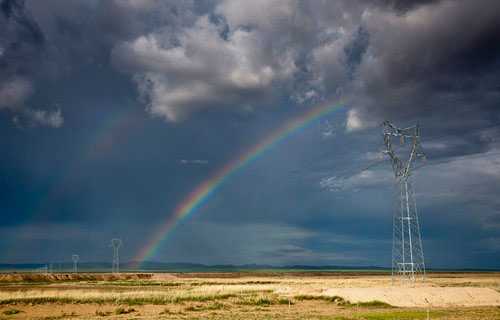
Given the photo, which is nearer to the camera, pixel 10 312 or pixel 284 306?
pixel 10 312

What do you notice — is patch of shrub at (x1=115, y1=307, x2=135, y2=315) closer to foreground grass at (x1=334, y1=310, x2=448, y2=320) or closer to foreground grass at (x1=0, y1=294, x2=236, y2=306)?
foreground grass at (x1=0, y1=294, x2=236, y2=306)

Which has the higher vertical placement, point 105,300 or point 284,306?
point 105,300

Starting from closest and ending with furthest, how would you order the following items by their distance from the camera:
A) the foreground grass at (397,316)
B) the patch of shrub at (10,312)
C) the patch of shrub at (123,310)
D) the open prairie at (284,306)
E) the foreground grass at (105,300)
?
the foreground grass at (397,316), the open prairie at (284,306), the patch of shrub at (10,312), the patch of shrub at (123,310), the foreground grass at (105,300)

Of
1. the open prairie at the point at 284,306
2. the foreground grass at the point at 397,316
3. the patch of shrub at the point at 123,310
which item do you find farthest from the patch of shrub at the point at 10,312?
the foreground grass at the point at 397,316

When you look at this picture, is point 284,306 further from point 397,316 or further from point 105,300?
point 105,300

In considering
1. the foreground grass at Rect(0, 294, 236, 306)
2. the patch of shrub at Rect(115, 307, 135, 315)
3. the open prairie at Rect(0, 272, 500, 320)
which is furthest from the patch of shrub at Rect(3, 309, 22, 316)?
the patch of shrub at Rect(115, 307, 135, 315)

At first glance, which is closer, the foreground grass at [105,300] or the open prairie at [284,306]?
the open prairie at [284,306]

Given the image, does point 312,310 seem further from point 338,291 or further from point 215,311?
point 338,291

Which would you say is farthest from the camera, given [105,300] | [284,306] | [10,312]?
[105,300]

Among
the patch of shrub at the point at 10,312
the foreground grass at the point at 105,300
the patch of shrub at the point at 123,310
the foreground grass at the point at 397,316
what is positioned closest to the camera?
the foreground grass at the point at 397,316

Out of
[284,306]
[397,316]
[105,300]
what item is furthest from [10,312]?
[397,316]

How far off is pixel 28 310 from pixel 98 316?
9.50 metres

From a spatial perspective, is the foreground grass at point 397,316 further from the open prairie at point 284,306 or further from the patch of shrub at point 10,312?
the patch of shrub at point 10,312

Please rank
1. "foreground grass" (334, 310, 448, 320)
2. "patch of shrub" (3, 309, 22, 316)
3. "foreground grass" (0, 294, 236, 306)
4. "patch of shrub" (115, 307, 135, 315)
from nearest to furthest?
"foreground grass" (334, 310, 448, 320), "patch of shrub" (3, 309, 22, 316), "patch of shrub" (115, 307, 135, 315), "foreground grass" (0, 294, 236, 306)
